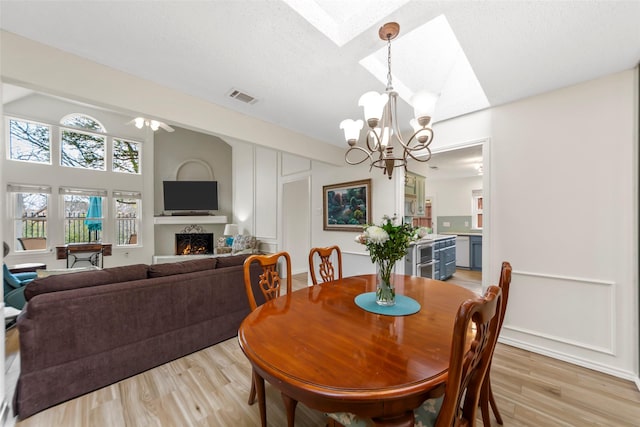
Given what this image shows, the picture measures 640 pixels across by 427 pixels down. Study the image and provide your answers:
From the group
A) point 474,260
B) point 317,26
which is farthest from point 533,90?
point 474,260

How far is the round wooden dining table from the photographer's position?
31.2 inches

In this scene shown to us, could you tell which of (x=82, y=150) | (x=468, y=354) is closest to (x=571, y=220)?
(x=468, y=354)

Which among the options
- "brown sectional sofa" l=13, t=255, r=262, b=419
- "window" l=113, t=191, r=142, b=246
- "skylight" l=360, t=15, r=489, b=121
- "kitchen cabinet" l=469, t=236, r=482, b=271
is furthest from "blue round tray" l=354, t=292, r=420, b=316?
"window" l=113, t=191, r=142, b=246

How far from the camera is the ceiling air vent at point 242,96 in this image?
7.55 feet

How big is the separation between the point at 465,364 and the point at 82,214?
7.58 m

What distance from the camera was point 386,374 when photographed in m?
0.84

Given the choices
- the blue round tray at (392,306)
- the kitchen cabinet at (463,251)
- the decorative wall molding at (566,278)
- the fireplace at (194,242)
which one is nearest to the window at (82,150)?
the fireplace at (194,242)

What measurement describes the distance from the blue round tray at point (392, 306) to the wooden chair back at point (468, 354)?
45 centimetres

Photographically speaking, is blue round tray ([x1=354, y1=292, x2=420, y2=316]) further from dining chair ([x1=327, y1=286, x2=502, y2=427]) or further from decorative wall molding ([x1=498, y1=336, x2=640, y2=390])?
decorative wall molding ([x1=498, y1=336, x2=640, y2=390])

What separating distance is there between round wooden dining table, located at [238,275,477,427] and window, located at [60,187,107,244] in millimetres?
6441

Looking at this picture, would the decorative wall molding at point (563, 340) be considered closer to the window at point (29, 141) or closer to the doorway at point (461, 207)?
the doorway at point (461, 207)

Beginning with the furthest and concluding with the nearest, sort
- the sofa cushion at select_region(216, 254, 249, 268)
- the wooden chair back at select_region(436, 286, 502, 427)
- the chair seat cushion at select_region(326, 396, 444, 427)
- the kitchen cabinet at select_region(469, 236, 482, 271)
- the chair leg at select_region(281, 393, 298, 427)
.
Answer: the kitchen cabinet at select_region(469, 236, 482, 271), the sofa cushion at select_region(216, 254, 249, 268), the chair leg at select_region(281, 393, 298, 427), the chair seat cushion at select_region(326, 396, 444, 427), the wooden chair back at select_region(436, 286, 502, 427)

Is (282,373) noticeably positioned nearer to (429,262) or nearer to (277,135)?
(277,135)

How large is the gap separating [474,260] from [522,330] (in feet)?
11.7
